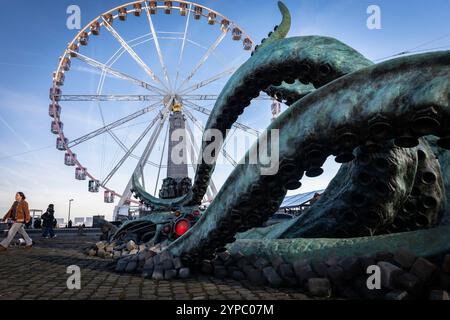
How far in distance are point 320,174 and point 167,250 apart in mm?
2538

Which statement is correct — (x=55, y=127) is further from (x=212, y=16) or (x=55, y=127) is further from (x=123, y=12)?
(x=212, y=16)

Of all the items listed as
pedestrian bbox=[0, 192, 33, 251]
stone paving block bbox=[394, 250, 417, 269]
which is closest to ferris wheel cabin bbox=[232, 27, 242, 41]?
pedestrian bbox=[0, 192, 33, 251]

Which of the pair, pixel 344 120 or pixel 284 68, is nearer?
pixel 344 120

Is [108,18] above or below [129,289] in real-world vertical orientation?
above

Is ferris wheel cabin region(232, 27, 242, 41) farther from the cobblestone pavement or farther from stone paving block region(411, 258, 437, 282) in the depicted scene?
stone paving block region(411, 258, 437, 282)

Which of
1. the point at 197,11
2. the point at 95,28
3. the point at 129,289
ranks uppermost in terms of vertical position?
Answer: the point at 197,11

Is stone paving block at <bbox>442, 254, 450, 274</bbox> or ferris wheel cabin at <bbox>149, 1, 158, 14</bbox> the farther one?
ferris wheel cabin at <bbox>149, 1, 158, 14</bbox>

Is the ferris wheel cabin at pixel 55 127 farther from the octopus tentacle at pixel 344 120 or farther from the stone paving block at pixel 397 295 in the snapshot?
the stone paving block at pixel 397 295

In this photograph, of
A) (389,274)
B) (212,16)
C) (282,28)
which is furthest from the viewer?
(212,16)

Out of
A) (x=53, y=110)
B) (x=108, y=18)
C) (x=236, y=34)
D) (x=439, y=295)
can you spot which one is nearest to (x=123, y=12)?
(x=108, y=18)
